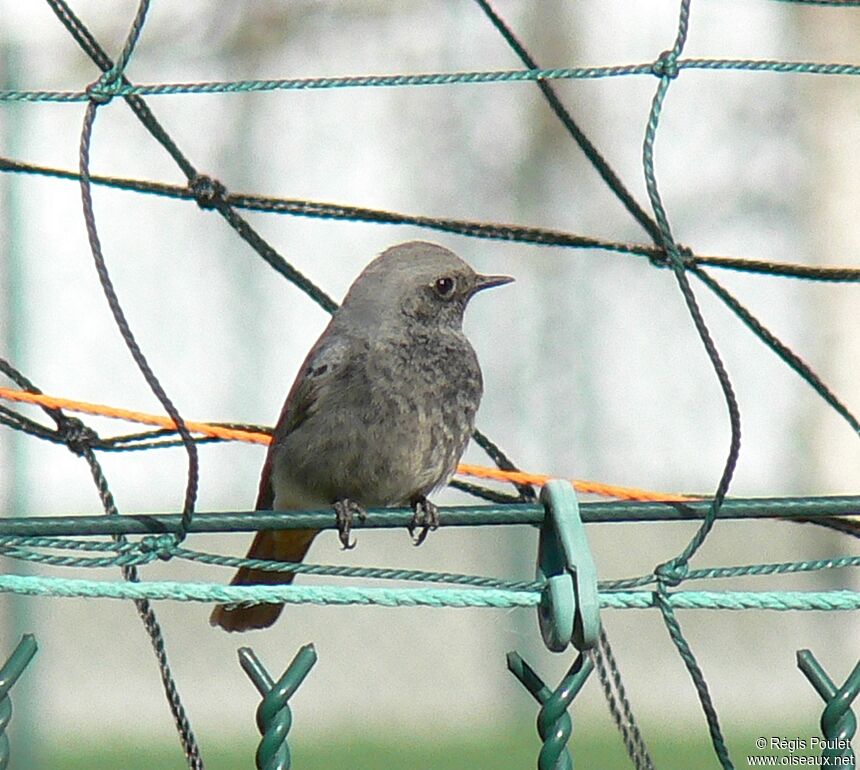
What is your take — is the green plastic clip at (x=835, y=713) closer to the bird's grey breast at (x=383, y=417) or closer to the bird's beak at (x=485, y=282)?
the bird's grey breast at (x=383, y=417)

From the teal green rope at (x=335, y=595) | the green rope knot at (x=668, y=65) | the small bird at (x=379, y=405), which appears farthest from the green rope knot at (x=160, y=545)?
the small bird at (x=379, y=405)

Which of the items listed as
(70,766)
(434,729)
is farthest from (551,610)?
(434,729)

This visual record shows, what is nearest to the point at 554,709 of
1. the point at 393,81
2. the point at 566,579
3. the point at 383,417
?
the point at 566,579

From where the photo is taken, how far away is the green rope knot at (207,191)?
12.0 ft

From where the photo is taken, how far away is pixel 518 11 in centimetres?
1138

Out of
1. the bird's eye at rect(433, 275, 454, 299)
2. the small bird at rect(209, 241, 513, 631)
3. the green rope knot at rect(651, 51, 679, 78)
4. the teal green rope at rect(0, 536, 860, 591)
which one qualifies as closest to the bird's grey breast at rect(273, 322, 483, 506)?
the small bird at rect(209, 241, 513, 631)

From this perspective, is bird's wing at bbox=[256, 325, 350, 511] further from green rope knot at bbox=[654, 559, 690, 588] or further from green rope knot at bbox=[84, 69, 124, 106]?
green rope knot at bbox=[654, 559, 690, 588]

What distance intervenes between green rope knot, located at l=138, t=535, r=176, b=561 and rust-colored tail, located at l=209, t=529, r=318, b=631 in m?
1.92

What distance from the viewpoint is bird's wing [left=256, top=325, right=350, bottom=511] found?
436 centimetres

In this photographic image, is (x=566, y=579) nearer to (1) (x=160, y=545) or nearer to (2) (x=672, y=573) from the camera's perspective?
(2) (x=672, y=573)

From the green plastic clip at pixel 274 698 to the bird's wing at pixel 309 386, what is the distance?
7.65ft

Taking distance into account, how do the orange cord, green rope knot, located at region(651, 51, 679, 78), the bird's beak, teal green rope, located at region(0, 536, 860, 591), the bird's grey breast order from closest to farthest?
teal green rope, located at region(0, 536, 860, 591) → green rope knot, located at region(651, 51, 679, 78) → the orange cord → the bird's grey breast → the bird's beak

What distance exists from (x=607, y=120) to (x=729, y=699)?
3854 millimetres

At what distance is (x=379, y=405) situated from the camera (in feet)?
13.7
